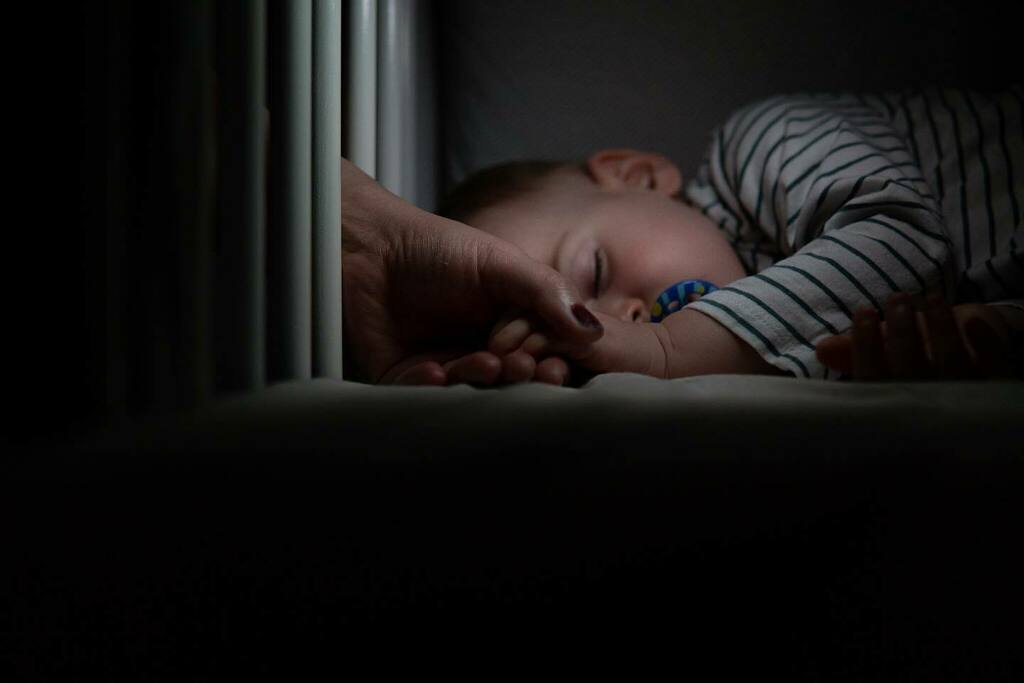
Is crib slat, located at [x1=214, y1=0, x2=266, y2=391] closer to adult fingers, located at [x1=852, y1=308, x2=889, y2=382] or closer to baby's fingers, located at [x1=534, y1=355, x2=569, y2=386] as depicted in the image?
baby's fingers, located at [x1=534, y1=355, x2=569, y2=386]

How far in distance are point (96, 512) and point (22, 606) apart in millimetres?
42

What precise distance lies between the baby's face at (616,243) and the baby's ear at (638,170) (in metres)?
0.11

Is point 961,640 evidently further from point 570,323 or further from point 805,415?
point 570,323

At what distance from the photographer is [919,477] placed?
0.28 metres

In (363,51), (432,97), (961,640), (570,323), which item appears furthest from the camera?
(432,97)

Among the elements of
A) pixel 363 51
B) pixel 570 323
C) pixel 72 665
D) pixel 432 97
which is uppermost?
pixel 432 97

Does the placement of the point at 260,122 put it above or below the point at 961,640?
above

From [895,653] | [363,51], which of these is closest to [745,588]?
[895,653]

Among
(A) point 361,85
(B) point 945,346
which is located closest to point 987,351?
(B) point 945,346

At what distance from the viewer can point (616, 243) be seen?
0.77m

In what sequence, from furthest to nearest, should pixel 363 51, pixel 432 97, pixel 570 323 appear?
pixel 432 97
pixel 363 51
pixel 570 323

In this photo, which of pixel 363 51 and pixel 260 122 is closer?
pixel 260 122

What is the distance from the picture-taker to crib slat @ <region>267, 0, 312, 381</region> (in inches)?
15.3

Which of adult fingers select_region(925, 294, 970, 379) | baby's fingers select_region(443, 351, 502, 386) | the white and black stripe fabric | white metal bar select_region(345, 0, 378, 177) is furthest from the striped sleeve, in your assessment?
white metal bar select_region(345, 0, 378, 177)
